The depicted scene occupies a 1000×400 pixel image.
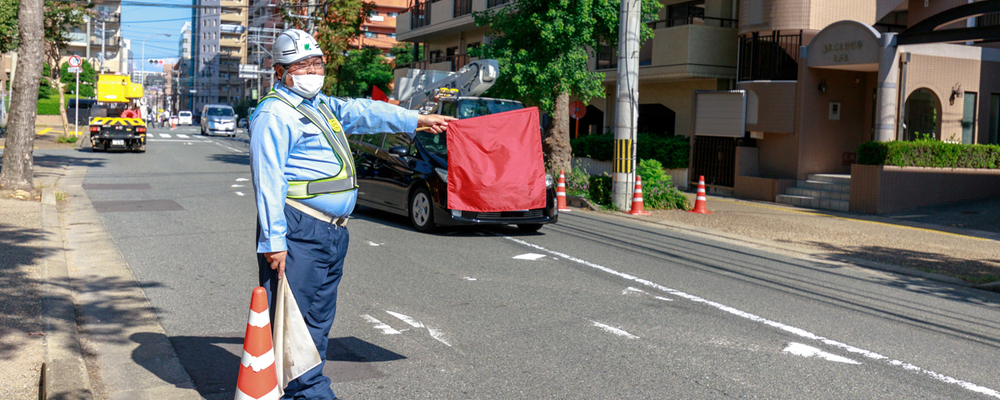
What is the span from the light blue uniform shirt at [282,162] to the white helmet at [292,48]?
149mm

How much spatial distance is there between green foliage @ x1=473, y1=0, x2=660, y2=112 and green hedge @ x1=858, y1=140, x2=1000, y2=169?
5645 millimetres

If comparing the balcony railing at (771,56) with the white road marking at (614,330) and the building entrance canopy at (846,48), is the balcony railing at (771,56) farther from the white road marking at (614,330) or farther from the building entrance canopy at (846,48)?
the white road marking at (614,330)

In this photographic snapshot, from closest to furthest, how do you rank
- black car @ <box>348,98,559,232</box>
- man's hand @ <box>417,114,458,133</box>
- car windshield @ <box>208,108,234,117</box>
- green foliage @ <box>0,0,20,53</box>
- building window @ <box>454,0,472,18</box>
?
man's hand @ <box>417,114,458,133</box> → black car @ <box>348,98,559,232</box> → green foliage @ <box>0,0,20,53</box> → building window @ <box>454,0,472,18</box> → car windshield @ <box>208,108,234,117</box>

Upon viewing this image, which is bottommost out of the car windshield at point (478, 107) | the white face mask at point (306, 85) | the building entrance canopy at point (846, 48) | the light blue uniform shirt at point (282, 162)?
the light blue uniform shirt at point (282, 162)

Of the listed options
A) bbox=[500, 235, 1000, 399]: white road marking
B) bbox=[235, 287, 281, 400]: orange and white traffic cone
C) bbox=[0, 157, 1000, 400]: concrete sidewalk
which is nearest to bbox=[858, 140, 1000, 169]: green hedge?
bbox=[0, 157, 1000, 400]: concrete sidewalk

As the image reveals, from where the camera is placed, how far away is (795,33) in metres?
20.9

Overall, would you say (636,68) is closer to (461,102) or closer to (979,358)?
(461,102)

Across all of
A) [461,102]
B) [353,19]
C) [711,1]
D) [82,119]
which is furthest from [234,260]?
[82,119]

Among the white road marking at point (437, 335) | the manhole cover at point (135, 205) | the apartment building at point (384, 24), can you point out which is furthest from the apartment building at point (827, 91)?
the apartment building at point (384, 24)

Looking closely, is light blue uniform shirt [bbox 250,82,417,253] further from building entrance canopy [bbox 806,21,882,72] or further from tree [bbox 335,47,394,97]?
tree [bbox 335,47,394,97]

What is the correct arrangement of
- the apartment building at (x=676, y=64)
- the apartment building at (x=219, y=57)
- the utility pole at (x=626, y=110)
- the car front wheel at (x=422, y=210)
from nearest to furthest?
the car front wheel at (x=422, y=210), the utility pole at (x=626, y=110), the apartment building at (x=676, y=64), the apartment building at (x=219, y=57)

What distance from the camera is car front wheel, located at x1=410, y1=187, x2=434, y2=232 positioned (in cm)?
1136

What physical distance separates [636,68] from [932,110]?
885 centimetres

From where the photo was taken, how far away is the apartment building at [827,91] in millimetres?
18875
